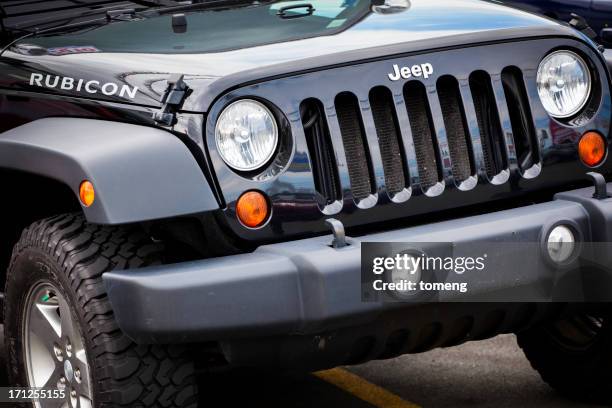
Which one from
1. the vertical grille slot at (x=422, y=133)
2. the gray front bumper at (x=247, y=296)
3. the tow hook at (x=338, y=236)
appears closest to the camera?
the gray front bumper at (x=247, y=296)

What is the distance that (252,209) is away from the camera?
346cm

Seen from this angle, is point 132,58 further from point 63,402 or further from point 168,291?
point 63,402

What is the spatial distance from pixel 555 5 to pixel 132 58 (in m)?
4.92

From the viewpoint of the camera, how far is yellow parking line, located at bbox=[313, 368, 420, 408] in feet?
14.9

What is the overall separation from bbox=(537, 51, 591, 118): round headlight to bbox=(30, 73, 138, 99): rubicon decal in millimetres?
1293

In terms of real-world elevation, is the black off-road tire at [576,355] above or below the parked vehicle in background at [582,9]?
below

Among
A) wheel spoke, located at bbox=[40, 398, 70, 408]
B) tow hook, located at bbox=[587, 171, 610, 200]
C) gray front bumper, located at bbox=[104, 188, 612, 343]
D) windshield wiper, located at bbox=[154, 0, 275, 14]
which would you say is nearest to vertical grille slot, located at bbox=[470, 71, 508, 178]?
tow hook, located at bbox=[587, 171, 610, 200]

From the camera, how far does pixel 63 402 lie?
12.5 ft

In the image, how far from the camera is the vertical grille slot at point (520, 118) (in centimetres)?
380

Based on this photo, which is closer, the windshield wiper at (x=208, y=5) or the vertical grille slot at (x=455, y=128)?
the vertical grille slot at (x=455, y=128)

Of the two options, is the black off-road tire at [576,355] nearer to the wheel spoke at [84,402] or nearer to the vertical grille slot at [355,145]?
the vertical grille slot at [355,145]

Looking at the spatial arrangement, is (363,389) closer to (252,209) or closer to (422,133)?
(422,133)

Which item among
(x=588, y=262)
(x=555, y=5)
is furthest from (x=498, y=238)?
(x=555, y=5)

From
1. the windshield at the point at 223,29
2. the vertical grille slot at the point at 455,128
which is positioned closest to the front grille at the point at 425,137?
the vertical grille slot at the point at 455,128
